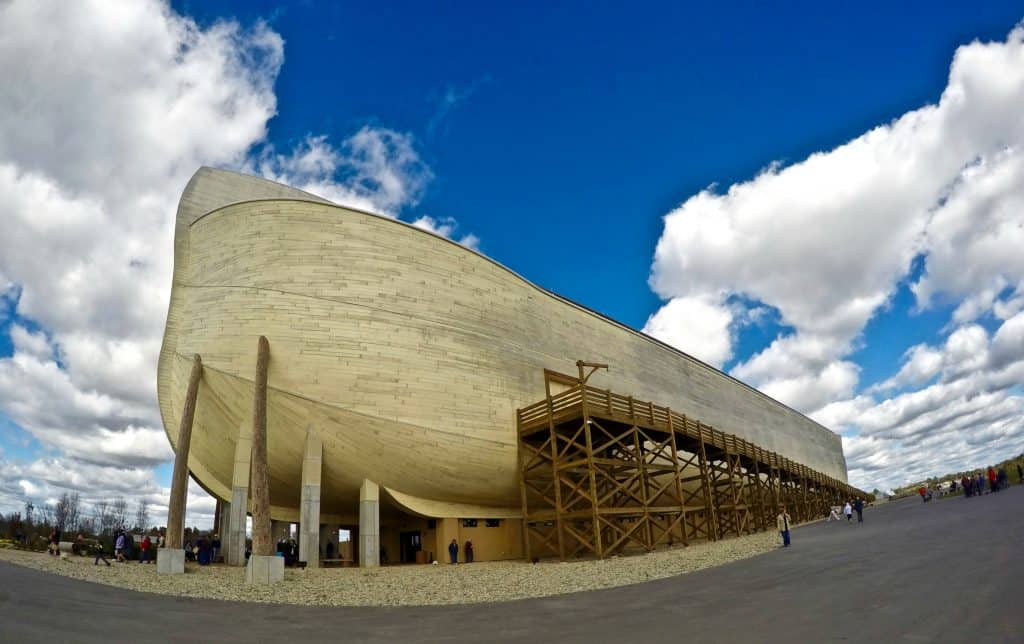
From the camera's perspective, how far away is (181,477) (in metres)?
18.3

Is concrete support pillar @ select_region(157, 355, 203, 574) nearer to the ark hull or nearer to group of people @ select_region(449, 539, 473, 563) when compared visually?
the ark hull

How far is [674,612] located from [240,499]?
17158 millimetres

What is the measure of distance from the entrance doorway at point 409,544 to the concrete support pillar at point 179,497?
10.4m

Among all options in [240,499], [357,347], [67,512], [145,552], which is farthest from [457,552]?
[67,512]

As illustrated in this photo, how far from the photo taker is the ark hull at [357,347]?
64.4ft

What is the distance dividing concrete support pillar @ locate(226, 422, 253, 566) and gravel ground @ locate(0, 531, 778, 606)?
84.2 inches

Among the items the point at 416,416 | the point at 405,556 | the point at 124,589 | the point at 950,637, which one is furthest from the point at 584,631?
the point at 405,556

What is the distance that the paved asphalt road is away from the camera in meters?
6.31

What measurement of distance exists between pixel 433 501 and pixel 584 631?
15.8 meters

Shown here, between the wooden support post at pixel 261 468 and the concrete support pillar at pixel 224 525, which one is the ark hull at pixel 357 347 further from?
the concrete support pillar at pixel 224 525

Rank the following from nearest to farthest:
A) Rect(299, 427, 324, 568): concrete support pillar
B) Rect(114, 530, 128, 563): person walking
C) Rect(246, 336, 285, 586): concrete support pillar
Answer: Rect(246, 336, 285, 586): concrete support pillar
Rect(299, 427, 324, 568): concrete support pillar
Rect(114, 530, 128, 563): person walking

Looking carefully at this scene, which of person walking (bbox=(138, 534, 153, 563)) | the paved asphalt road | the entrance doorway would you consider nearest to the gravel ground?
the paved asphalt road

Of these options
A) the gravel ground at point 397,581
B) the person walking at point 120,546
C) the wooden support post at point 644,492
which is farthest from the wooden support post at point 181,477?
the wooden support post at point 644,492

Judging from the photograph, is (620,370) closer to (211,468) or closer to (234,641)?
(211,468)
